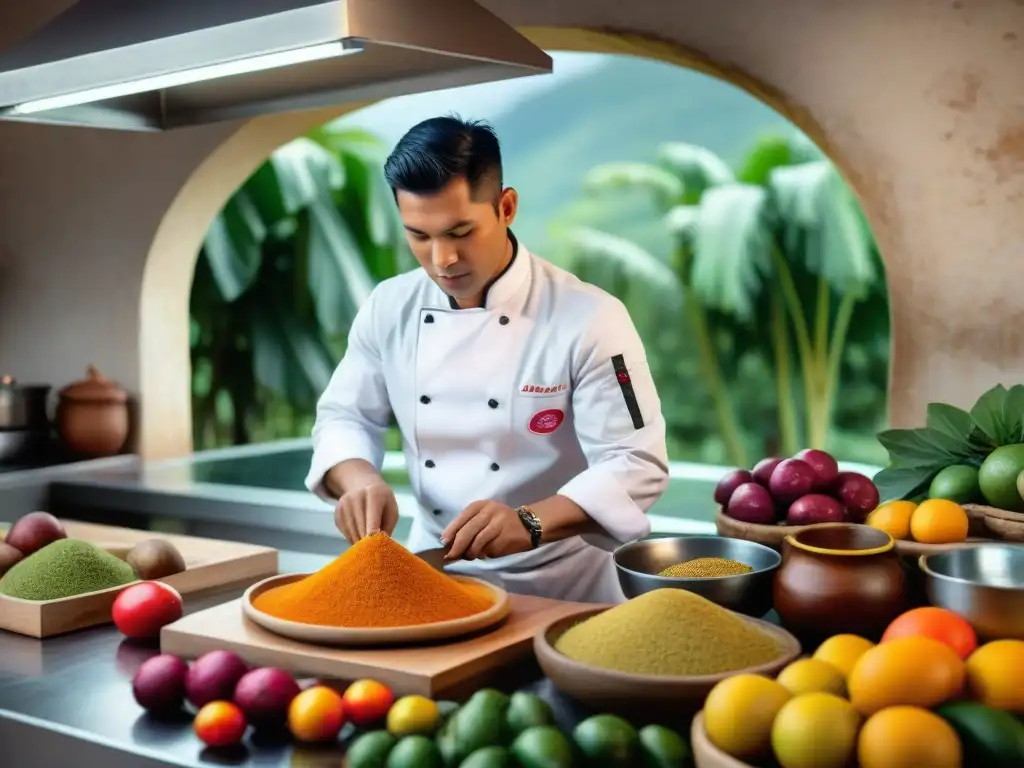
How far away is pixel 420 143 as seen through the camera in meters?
1.98

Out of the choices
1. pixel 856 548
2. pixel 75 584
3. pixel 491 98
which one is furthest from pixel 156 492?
pixel 491 98

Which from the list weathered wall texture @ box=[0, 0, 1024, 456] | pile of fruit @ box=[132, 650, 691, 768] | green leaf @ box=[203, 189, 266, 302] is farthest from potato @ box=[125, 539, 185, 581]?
green leaf @ box=[203, 189, 266, 302]

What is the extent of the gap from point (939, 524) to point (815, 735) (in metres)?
0.71

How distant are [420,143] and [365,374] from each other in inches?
22.2

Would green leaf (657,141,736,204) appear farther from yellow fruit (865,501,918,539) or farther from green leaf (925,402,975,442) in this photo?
yellow fruit (865,501,918,539)

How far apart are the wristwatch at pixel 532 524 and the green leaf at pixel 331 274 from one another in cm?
479

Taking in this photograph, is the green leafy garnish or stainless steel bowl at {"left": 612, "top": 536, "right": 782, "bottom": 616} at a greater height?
the green leafy garnish

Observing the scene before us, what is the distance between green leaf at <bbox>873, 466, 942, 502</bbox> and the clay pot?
3.47 metres

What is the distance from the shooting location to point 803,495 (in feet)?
6.09

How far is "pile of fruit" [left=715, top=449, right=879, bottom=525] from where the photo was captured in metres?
1.83

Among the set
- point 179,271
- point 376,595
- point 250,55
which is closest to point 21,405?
point 179,271

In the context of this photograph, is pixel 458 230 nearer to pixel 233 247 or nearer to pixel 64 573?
pixel 64 573

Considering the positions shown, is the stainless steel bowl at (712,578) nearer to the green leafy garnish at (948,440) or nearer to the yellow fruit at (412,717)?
the yellow fruit at (412,717)

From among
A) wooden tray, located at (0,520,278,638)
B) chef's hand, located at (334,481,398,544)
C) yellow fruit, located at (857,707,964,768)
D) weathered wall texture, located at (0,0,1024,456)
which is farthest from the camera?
weathered wall texture, located at (0,0,1024,456)
